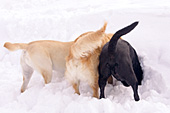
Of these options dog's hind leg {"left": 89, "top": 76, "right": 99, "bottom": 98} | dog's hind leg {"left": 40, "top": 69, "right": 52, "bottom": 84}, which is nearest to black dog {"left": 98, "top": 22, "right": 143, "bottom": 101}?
dog's hind leg {"left": 89, "top": 76, "right": 99, "bottom": 98}

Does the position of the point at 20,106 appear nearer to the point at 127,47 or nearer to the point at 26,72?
the point at 26,72

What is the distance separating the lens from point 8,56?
17.2 feet

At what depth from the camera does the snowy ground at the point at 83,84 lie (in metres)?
2.51

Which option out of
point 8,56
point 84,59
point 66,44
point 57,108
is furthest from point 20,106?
point 8,56

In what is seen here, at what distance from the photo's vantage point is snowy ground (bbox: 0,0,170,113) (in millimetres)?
2514

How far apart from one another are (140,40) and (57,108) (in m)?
2.01

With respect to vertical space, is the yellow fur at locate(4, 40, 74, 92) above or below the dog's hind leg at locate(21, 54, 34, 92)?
above

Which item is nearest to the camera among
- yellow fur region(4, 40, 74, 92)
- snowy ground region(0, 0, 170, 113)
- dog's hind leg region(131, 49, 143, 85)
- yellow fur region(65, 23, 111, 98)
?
snowy ground region(0, 0, 170, 113)

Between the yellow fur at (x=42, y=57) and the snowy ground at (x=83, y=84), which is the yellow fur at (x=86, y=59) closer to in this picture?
the snowy ground at (x=83, y=84)

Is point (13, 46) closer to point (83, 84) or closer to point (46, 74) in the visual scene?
point (46, 74)

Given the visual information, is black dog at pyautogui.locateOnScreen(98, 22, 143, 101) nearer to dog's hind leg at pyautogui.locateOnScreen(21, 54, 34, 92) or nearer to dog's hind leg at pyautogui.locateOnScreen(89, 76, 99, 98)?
dog's hind leg at pyautogui.locateOnScreen(89, 76, 99, 98)

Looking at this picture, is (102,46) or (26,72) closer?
(102,46)

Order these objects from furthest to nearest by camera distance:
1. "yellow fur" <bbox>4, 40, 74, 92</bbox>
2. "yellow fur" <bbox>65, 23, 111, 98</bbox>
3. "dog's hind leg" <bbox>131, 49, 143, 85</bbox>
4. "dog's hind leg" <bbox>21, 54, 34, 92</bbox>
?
1. "dog's hind leg" <bbox>21, 54, 34, 92</bbox>
2. "yellow fur" <bbox>4, 40, 74, 92</bbox>
3. "dog's hind leg" <bbox>131, 49, 143, 85</bbox>
4. "yellow fur" <bbox>65, 23, 111, 98</bbox>

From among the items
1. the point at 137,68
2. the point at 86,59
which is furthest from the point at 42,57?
the point at 137,68
